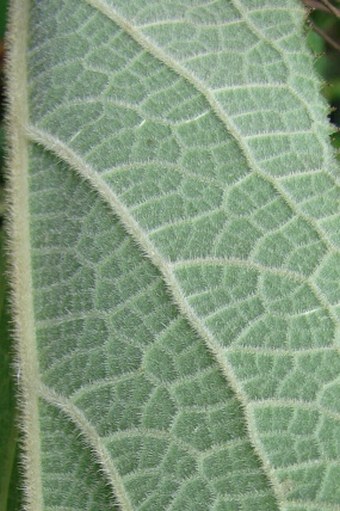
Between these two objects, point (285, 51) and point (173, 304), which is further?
point (285, 51)

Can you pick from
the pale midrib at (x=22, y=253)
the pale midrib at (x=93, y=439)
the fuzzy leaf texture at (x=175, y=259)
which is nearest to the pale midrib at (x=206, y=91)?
the fuzzy leaf texture at (x=175, y=259)

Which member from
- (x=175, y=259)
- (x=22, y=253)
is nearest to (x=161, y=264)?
(x=175, y=259)

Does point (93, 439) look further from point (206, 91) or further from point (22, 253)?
point (206, 91)

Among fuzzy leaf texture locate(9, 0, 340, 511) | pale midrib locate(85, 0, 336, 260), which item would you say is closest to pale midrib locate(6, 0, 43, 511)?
fuzzy leaf texture locate(9, 0, 340, 511)

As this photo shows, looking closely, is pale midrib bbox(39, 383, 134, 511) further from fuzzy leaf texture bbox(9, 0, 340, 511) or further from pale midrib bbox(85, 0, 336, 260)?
pale midrib bbox(85, 0, 336, 260)

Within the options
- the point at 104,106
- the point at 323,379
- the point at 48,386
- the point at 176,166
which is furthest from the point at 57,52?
the point at 323,379

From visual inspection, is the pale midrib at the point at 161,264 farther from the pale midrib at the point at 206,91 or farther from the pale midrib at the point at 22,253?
the pale midrib at the point at 206,91

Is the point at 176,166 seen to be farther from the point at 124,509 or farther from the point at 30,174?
the point at 124,509
